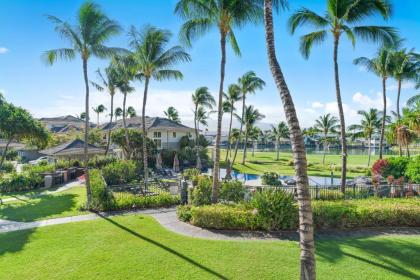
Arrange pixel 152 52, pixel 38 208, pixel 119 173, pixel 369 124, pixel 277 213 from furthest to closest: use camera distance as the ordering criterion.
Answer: pixel 369 124 → pixel 119 173 → pixel 152 52 → pixel 38 208 → pixel 277 213

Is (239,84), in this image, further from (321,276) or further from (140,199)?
(321,276)

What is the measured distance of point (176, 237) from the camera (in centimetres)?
1030

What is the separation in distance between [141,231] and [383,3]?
1549 centimetres

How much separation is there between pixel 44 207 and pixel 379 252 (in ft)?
53.2

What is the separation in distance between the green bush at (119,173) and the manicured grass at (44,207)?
3.52m

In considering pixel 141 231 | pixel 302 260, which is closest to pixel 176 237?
pixel 141 231

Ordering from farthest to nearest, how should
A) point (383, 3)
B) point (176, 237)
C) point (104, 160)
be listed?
point (104, 160) → point (383, 3) → point (176, 237)

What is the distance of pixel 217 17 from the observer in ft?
43.6

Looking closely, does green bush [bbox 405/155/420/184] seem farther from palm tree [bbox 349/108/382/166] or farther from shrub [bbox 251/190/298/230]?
palm tree [bbox 349/108/382/166]

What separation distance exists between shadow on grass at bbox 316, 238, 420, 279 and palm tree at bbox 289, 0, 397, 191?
642 centimetres

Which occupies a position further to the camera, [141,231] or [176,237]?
[141,231]

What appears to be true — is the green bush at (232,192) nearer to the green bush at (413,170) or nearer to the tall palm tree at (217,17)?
the tall palm tree at (217,17)

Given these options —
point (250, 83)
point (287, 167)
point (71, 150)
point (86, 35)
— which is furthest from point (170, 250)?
point (287, 167)

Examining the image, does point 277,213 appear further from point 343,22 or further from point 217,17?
point 343,22
